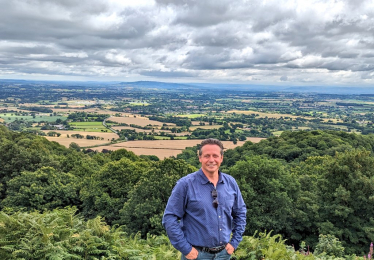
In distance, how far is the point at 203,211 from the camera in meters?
4.74

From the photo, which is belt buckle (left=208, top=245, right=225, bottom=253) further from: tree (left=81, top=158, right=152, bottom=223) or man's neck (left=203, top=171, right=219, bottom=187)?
tree (left=81, top=158, right=152, bottom=223)

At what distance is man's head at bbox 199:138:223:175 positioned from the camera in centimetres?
482

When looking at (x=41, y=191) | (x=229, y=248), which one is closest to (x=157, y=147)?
(x=41, y=191)

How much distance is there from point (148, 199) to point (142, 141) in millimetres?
68512

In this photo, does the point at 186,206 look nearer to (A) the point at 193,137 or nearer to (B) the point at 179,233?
(B) the point at 179,233

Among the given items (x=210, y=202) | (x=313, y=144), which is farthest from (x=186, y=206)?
(x=313, y=144)

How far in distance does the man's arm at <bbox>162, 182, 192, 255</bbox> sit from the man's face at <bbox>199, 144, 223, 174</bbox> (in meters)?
0.53

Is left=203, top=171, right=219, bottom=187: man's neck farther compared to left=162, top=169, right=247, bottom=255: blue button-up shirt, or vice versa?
left=203, top=171, right=219, bottom=187: man's neck

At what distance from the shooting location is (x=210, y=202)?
15.6 ft

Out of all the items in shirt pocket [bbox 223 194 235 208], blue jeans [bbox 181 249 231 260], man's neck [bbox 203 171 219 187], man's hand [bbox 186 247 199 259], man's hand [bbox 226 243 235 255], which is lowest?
blue jeans [bbox 181 249 231 260]

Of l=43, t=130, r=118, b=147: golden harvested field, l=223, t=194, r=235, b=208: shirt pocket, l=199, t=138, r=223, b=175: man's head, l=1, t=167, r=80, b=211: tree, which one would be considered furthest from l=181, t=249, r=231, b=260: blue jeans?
l=43, t=130, r=118, b=147: golden harvested field

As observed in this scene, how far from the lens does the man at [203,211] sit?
4.70 m

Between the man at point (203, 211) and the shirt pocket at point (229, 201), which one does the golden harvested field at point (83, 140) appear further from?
the shirt pocket at point (229, 201)

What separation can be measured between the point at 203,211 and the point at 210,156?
97 centimetres
